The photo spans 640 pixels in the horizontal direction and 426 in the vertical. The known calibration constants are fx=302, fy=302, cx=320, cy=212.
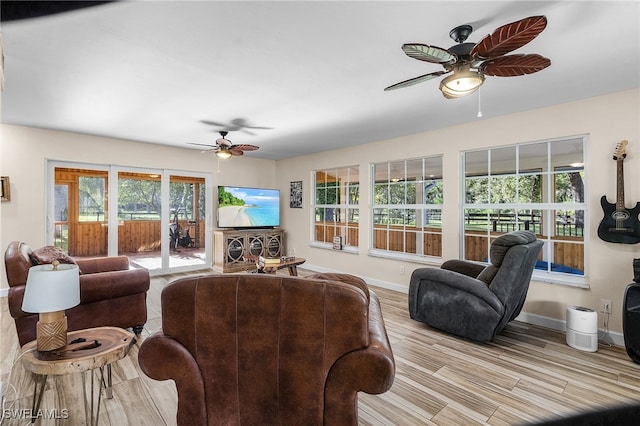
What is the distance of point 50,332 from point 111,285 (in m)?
1.31

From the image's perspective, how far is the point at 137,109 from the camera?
3432mm

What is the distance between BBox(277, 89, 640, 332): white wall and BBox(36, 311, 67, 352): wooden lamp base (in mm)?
3973

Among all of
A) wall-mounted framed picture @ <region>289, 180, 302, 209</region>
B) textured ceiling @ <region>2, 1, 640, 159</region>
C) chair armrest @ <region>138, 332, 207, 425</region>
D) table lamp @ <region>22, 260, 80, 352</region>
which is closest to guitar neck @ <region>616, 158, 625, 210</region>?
textured ceiling @ <region>2, 1, 640, 159</region>

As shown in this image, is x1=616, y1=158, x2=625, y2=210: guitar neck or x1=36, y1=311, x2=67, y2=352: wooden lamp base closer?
x1=36, y1=311, x2=67, y2=352: wooden lamp base

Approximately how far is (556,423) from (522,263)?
9.01ft

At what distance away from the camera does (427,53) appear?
172cm

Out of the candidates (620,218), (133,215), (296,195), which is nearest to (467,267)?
(620,218)

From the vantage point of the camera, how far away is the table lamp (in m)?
1.50

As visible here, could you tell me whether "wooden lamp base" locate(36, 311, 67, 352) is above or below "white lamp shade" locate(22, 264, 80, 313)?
below

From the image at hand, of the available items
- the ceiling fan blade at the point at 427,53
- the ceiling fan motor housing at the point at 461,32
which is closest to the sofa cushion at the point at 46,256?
the ceiling fan blade at the point at 427,53

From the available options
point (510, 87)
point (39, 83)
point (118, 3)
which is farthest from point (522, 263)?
point (39, 83)

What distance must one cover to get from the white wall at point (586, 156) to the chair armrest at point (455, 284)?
113 cm

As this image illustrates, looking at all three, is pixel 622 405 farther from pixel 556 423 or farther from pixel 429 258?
pixel 429 258

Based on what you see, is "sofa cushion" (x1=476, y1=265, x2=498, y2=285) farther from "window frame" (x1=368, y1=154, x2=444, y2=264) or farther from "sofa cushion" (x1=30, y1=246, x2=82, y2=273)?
"sofa cushion" (x1=30, y1=246, x2=82, y2=273)
